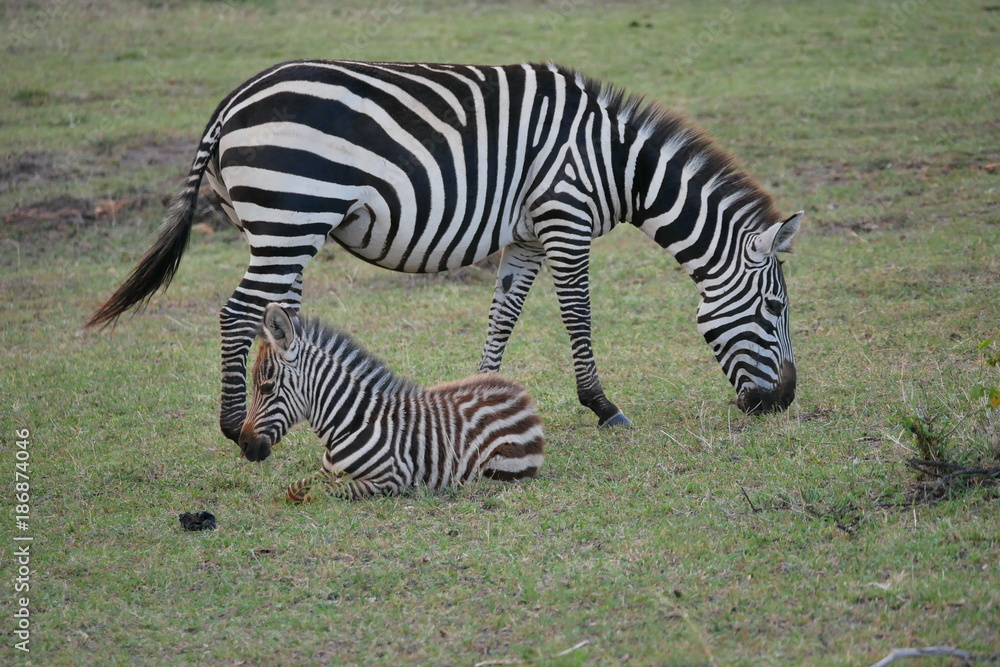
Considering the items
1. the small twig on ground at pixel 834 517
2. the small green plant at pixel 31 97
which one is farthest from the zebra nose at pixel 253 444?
the small green plant at pixel 31 97

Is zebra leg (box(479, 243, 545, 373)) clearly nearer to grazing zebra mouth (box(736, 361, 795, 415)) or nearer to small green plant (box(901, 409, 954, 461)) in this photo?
grazing zebra mouth (box(736, 361, 795, 415))

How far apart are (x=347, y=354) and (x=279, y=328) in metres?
0.51

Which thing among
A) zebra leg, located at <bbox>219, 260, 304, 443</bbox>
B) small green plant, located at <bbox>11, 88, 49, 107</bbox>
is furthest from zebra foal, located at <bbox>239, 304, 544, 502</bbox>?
small green plant, located at <bbox>11, 88, 49, 107</bbox>

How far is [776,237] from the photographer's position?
7.65 m

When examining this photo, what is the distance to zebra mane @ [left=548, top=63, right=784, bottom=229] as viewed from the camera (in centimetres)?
805

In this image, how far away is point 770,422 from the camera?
745cm

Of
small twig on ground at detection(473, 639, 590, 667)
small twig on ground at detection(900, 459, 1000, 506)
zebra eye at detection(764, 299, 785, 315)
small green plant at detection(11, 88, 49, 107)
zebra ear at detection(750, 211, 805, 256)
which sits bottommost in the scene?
small green plant at detection(11, 88, 49, 107)

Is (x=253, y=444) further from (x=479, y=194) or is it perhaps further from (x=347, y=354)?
(x=479, y=194)

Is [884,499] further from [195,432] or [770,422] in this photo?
[195,432]

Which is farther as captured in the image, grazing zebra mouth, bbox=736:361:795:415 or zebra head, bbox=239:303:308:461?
grazing zebra mouth, bbox=736:361:795:415

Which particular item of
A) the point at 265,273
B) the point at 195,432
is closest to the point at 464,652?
the point at 265,273

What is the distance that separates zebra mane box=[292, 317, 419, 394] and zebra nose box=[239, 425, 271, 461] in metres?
0.68

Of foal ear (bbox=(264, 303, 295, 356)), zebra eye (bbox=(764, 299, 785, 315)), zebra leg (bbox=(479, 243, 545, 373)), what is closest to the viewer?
foal ear (bbox=(264, 303, 295, 356))

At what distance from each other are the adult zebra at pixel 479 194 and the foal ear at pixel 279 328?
61 centimetres
